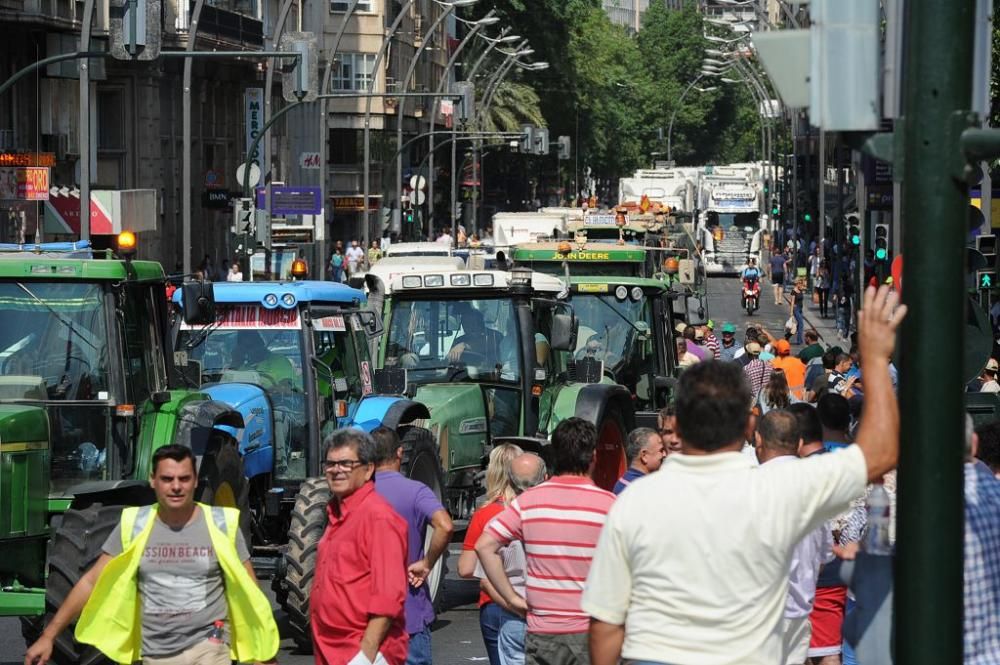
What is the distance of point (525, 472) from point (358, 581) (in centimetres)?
166

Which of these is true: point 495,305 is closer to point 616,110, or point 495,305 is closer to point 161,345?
point 161,345

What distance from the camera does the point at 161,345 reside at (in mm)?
12078

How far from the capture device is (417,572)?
863cm

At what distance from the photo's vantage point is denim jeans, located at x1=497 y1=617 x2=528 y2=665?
27.3 ft

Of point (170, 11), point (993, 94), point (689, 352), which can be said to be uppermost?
point (170, 11)

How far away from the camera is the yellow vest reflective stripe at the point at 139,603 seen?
7414 mm

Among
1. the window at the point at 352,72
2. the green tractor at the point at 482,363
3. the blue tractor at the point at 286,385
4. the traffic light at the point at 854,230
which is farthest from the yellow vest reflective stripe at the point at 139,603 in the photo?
the window at the point at 352,72

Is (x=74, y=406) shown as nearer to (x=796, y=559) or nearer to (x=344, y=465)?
(x=344, y=465)

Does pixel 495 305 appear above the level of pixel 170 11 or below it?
below

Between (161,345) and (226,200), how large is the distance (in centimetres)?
3678

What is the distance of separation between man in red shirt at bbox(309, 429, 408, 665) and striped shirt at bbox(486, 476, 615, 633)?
1.59 feet

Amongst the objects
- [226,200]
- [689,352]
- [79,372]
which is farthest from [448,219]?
[79,372]

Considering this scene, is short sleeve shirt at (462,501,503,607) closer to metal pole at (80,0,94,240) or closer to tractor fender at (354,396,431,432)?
tractor fender at (354,396,431,432)

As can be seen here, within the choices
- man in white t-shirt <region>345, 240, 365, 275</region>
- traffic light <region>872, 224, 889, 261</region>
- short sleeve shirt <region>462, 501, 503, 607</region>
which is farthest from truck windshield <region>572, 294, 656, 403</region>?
man in white t-shirt <region>345, 240, 365, 275</region>
